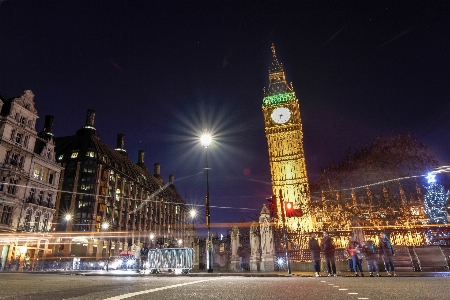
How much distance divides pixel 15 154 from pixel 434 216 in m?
64.9

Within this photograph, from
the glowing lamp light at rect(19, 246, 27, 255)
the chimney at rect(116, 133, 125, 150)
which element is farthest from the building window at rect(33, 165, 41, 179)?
the chimney at rect(116, 133, 125, 150)

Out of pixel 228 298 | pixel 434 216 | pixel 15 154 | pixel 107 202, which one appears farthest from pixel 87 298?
pixel 107 202

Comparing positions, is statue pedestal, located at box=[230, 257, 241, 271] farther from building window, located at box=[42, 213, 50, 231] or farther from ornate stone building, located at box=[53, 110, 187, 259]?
building window, located at box=[42, 213, 50, 231]

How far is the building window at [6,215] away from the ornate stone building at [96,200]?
48.6 feet

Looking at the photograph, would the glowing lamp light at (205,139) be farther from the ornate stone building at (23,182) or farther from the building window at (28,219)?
the building window at (28,219)

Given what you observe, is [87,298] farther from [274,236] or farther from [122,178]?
[122,178]

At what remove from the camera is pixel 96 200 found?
59344 mm

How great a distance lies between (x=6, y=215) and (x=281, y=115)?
191ft

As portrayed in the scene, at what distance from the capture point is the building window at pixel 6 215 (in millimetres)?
36091

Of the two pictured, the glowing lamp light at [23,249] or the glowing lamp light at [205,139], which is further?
the glowing lamp light at [23,249]

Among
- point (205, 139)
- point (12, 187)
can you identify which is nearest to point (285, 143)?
point (205, 139)

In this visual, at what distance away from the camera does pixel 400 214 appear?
92.7 ft

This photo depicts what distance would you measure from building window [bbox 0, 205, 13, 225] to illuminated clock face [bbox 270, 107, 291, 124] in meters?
56.3

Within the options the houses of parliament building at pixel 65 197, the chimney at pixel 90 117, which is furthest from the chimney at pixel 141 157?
the chimney at pixel 90 117
